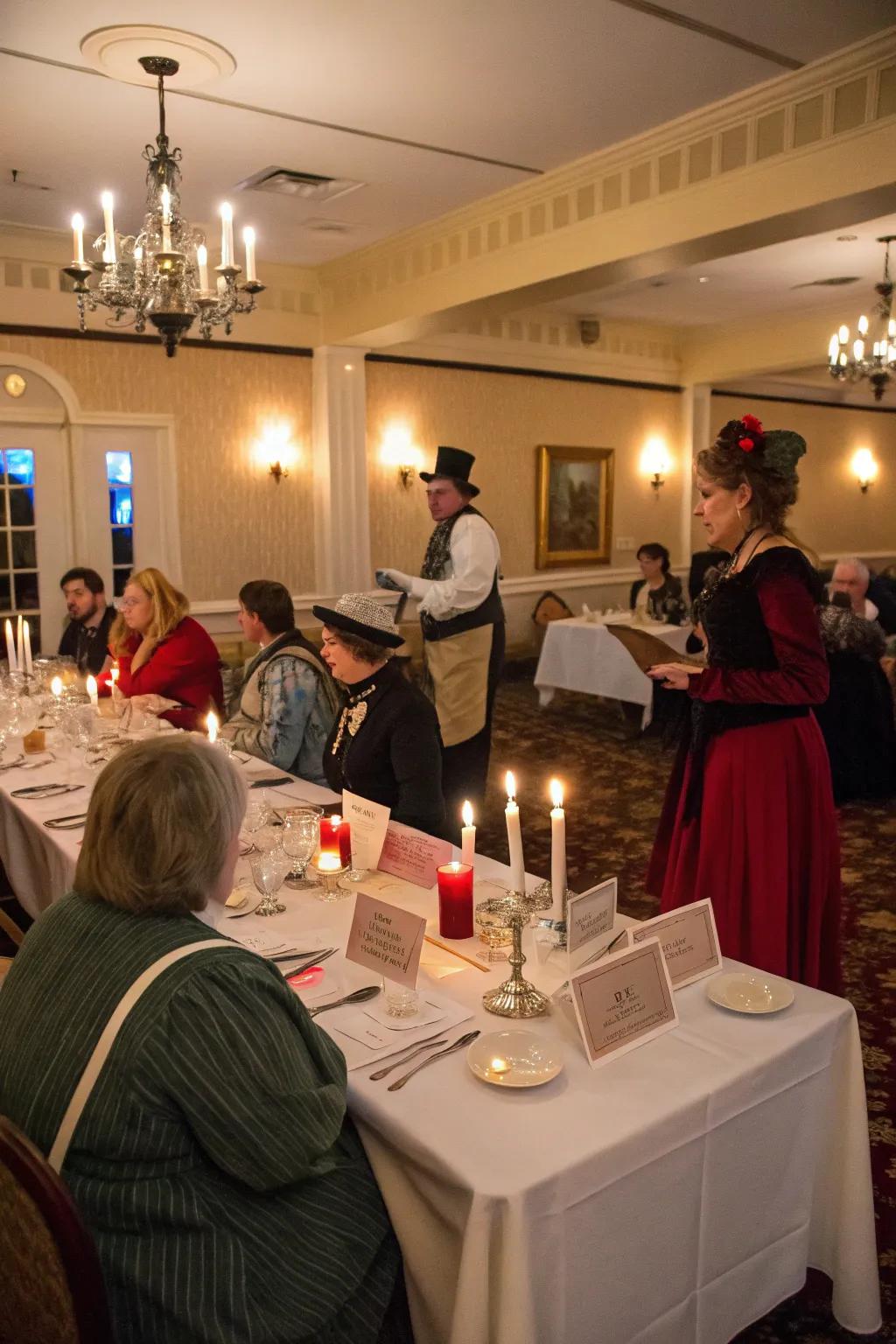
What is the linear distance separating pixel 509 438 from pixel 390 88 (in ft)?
16.0

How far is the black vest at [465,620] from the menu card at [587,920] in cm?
271

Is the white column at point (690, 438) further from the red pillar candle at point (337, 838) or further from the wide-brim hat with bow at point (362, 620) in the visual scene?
the red pillar candle at point (337, 838)

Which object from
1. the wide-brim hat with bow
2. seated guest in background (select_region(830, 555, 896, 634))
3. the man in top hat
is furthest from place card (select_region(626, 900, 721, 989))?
seated guest in background (select_region(830, 555, 896, 634))

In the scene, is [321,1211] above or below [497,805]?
above

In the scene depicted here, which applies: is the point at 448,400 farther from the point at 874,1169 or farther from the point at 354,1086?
the point at 354,1086

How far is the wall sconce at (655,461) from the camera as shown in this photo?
33.4 ft

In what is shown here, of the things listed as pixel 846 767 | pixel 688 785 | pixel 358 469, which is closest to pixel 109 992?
pixel 688 785

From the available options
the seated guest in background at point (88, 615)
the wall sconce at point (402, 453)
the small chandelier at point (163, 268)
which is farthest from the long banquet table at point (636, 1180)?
the wall sconce at point (402, 453)

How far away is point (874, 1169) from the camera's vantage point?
246cm

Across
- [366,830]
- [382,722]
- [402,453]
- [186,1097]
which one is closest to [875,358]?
[402,453]

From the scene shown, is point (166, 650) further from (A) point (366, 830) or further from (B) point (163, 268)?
(A) point (366, 830)

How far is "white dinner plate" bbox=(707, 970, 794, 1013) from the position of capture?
172cm

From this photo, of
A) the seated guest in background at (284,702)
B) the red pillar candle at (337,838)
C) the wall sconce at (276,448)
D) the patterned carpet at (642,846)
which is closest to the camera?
the patterned carpet at (642,846)

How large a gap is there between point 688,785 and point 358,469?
5.60 metres
